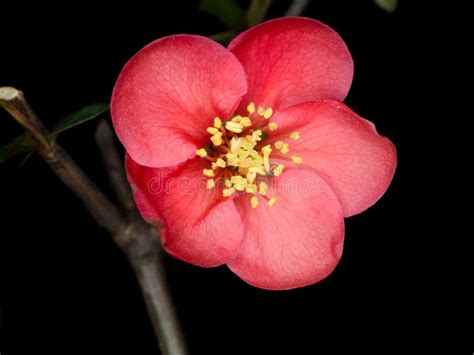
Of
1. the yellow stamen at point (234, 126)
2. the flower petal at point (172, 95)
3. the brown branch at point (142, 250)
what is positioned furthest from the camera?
the brown branch at point (142, 250)

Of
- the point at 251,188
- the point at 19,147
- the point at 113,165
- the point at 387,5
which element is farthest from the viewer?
the point at 113,165

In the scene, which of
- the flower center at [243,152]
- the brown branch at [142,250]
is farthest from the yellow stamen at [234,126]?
the brown branch at [142,250]

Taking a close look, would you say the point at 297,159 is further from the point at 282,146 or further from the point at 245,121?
the point at 245,121

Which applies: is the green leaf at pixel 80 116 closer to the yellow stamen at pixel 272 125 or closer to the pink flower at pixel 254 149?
the pink flower at pixel 254 149

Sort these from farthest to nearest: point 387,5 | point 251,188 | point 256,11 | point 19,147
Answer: point 256,11, point 387,5, point 251,188, point 19,147

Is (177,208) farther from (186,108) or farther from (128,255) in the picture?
(128,255)

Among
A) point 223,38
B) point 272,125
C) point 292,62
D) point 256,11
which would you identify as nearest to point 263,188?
point 272,125


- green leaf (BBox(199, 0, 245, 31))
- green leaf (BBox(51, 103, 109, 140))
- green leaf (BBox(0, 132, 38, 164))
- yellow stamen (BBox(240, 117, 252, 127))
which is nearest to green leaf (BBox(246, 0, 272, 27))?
green leaf (BBox(199, 0, 245, 31))
